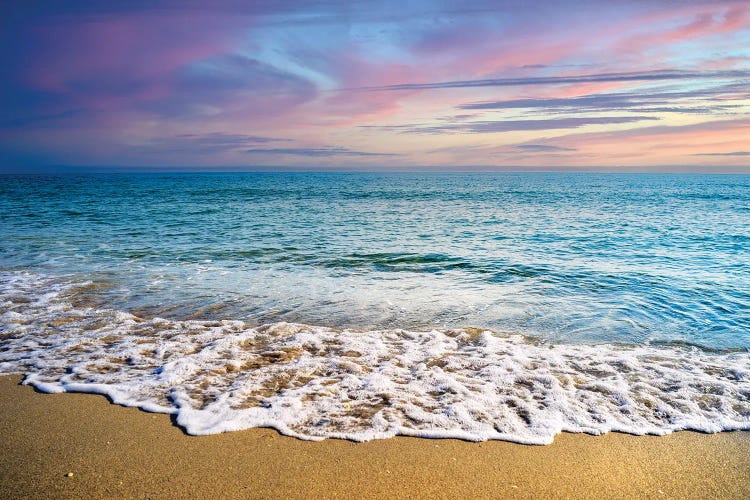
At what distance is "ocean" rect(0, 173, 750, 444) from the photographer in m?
4.90

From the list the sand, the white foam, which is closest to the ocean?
the white foam

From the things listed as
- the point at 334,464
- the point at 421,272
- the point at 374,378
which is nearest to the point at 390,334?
the point at 374,378

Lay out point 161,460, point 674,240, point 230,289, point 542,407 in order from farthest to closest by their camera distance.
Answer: point 674,240, point 230,289, point 542,407, point 161,460

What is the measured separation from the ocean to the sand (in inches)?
8.9

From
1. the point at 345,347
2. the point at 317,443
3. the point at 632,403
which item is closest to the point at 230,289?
the point at 345,347

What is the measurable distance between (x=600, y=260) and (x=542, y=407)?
11299 mm

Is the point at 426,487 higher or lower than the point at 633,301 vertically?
higher

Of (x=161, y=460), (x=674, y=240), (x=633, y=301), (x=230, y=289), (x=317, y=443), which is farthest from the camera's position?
(x=674, y=240)

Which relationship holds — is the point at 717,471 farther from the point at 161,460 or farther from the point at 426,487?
the point at 161,460

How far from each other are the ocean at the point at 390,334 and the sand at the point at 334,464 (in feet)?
0.74

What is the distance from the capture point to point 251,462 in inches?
152

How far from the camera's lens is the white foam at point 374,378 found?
4645 mm

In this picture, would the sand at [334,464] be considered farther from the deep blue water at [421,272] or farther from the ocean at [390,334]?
the deep blue water at [421,272]

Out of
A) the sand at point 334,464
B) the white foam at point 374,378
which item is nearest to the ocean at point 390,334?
the white foam at point 374,378
